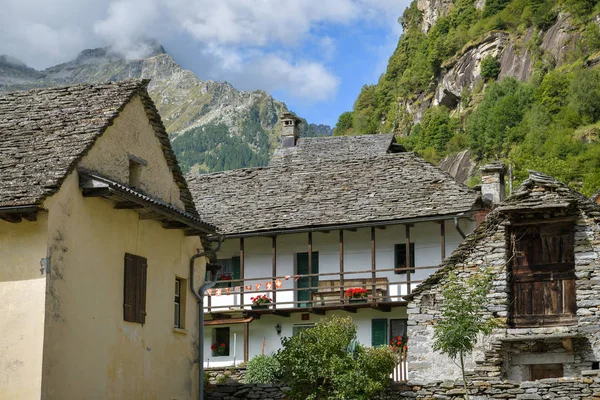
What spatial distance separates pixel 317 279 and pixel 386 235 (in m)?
2.91

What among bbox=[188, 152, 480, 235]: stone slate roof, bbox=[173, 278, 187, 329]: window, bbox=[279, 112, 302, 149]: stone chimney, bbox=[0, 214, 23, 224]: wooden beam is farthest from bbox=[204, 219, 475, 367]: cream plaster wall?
bbox=[0, 214, 23, 224]: wooden beam

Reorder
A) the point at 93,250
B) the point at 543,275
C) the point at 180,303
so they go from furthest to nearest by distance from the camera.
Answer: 1. the point at 543,275
2. the point at 180,303
3. the point at 93,250

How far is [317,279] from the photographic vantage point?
3453 cm

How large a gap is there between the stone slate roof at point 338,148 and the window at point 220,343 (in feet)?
47.2

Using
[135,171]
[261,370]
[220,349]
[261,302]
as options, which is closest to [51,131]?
[135,171]

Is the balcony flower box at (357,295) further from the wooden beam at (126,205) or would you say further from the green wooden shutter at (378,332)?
the wooden beam at (126,205)

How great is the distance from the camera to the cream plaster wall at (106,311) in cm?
1762

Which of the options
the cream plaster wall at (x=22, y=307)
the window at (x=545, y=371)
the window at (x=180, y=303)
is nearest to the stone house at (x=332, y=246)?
the window at (x=545, y=371)

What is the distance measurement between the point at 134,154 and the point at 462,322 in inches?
331

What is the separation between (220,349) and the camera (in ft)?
112

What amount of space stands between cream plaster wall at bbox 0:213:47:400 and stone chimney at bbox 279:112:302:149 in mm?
32747

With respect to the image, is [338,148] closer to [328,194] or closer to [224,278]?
[328,194]

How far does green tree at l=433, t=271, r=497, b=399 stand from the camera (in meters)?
22.7

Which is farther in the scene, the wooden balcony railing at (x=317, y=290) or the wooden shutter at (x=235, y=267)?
the wooden shutter at (x=235, y=267)
